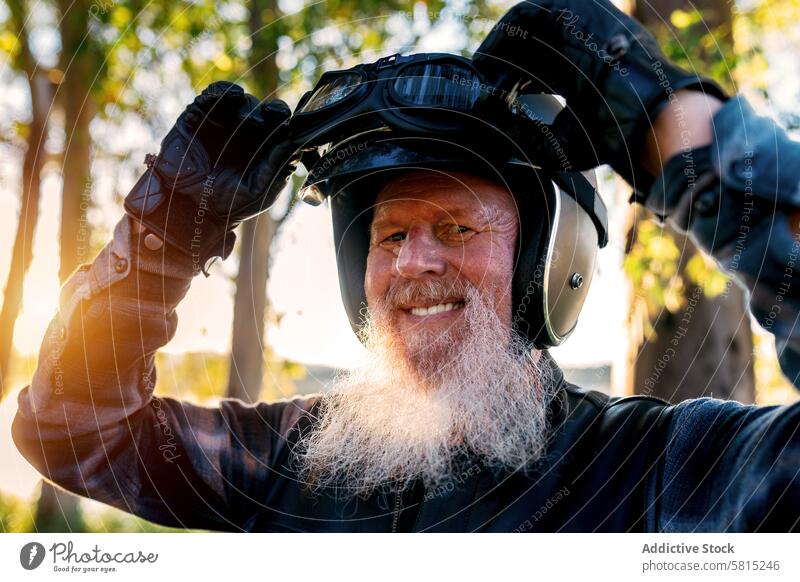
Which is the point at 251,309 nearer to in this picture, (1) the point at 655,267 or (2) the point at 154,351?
(2) the point at 154,351

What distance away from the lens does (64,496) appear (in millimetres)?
3018

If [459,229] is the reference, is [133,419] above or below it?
below

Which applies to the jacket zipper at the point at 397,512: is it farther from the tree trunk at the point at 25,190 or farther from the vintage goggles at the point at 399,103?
the tree trunk at the point at 25,190

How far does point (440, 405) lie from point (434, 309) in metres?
0.18

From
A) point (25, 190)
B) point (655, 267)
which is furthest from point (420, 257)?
point (25, 190)

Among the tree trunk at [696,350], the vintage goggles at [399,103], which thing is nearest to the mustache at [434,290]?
the vintage goggles at [399,103]

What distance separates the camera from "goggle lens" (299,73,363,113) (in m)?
1.30

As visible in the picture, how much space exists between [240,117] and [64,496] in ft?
7.38

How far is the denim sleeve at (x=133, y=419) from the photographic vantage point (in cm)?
143

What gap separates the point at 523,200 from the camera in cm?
147

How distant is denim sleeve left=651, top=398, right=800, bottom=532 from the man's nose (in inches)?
19.3
